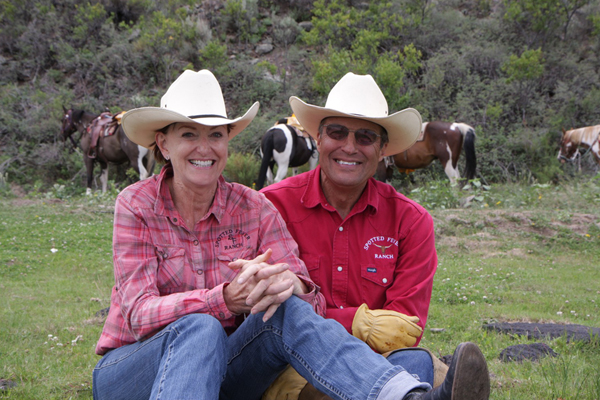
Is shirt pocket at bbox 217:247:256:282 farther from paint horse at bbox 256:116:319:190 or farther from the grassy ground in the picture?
paint horse at bbox 256:116:319:190

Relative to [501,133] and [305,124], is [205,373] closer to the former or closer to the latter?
[305,124]

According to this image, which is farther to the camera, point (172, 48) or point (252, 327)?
point (172, 48)

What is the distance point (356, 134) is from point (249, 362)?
51.1 inches

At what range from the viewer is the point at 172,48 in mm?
19594

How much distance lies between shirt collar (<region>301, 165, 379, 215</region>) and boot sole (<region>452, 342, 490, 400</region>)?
118 cm

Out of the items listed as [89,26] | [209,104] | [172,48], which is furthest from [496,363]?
[89,26]

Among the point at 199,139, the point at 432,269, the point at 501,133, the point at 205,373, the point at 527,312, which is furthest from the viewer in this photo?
the point at 501,133

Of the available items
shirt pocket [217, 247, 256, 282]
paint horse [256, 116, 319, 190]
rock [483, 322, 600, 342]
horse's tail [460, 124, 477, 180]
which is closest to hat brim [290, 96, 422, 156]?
shirt pocket [217, 247, 256, 282]

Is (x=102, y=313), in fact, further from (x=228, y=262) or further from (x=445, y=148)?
(x=445, y=148)

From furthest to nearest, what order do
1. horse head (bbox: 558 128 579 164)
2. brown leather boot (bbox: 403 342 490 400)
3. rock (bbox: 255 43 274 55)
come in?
rock (bbox: 255 43 274 55) < horse head (bbox: 558 128 579 164) < brown leather boot (bbox: 403 342 490 400)

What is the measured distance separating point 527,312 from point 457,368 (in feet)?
11.9

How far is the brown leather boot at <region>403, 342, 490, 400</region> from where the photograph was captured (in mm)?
1721

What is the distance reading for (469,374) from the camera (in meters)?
1.74

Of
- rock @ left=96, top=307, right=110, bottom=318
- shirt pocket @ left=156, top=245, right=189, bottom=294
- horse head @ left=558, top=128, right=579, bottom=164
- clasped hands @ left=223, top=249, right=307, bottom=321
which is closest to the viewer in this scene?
clasped hands @ left=223, top=249, right=307, bottom=321
